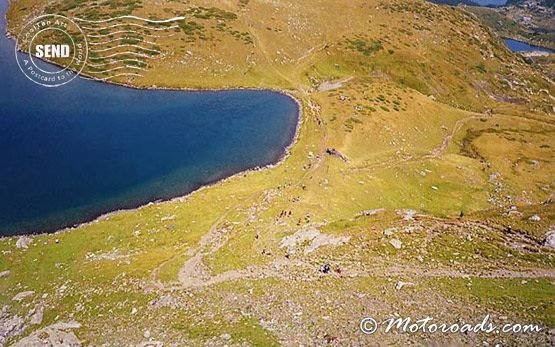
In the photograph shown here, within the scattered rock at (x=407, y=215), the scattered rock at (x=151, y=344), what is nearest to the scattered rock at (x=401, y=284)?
the scattered rock at (x=407, y=215)

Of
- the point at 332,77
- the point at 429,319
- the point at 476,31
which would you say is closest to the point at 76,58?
the point at 332,77

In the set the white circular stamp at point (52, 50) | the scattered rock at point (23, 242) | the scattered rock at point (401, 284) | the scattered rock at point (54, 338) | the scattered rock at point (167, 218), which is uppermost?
Result: the white circular stamp at point (52, 50)

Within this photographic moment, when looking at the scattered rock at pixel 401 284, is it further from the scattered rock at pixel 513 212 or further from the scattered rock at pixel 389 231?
the scattered rock at pixel 513 212

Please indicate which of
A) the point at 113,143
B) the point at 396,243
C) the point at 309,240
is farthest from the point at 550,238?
the point at 113,143

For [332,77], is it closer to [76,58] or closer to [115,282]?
[76,58]

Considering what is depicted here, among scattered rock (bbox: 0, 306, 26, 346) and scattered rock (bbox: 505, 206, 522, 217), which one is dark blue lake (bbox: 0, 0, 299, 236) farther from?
scattered rock (bbox: 505, 206, 522, 217)

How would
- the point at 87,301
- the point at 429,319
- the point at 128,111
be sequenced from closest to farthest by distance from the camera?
the point at 429,319, the point at 87,301, the point at 128,111
